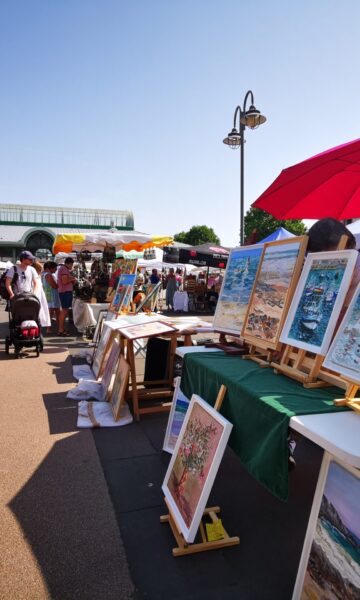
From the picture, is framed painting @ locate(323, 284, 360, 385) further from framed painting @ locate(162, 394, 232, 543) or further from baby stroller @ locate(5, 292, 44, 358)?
baby stroller @ locate(5, 292, 44, 358)

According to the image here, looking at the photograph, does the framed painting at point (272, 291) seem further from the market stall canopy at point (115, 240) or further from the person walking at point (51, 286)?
the person walking at point (51, 286)

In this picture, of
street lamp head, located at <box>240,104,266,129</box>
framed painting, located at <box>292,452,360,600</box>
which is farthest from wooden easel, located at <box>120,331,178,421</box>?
street lamp head, located at <box>240,104,266,129</box>

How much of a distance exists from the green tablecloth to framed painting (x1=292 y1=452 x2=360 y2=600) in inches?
6.8

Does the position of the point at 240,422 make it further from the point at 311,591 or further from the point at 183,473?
the point at 311,591

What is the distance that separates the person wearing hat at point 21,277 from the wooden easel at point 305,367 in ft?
19.2

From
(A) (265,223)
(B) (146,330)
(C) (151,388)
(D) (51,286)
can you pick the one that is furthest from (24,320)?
(A) (265,223)

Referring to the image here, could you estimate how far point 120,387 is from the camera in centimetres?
416

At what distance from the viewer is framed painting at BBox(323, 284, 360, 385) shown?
1.69m

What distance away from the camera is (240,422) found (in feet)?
6.75

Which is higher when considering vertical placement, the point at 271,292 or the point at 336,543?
the point at 271,292

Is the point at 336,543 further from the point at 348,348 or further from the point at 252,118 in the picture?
the point at 252,118

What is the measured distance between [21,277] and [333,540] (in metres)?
6.76

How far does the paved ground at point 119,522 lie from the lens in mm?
2010

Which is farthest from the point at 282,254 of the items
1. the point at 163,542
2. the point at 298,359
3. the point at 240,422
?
the point at 163,542
